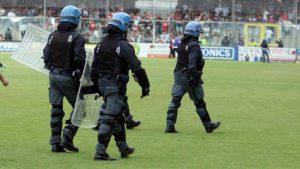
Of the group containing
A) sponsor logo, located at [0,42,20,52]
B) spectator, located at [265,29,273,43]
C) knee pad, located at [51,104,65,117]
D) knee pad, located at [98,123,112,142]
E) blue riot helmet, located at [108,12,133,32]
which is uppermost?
blue riot helmet, located at [108,12,133,32]

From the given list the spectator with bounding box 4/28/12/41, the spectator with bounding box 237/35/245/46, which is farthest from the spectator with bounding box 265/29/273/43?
the spectator with bounding box 4/28/12/41

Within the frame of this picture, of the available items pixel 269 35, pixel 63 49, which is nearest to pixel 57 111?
pixel 63 49

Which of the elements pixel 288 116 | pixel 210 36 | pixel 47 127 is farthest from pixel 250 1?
pixel 47 127

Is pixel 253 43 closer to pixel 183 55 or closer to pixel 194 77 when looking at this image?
pixel 183 55

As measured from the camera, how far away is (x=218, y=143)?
13.9 meters

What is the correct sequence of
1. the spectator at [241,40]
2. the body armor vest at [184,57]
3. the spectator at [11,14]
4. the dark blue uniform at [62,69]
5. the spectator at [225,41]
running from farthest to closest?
1. the spectator at [11,14]
2. the spectator at [241,40]
3. the spectator at [225,41]
4. the body armor vest at [184,57]
5. the dark blue uniform at [62,69]

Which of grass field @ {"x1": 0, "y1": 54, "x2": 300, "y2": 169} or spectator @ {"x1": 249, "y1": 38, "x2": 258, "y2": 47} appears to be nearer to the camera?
grass field @ {"x1": 0, "y1": 54, "x2": 300, "y2": 169}

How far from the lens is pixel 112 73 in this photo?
11.3 m

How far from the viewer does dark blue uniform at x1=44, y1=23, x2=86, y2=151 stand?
12.0m

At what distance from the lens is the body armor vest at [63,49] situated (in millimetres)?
11953

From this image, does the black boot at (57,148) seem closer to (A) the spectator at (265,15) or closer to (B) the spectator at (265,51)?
(B) the spectator at (265,51)

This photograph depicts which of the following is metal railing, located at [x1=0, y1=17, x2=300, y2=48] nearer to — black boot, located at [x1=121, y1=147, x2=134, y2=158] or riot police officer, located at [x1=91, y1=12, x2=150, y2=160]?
black boot, located at [x1=121, y1=147, x2=134, y2=158]

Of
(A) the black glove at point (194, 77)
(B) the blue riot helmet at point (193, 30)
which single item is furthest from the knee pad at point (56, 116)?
(B) the blue riot helmet at point (193, 30)

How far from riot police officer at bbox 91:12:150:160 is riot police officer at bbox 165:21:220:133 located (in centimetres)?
379
